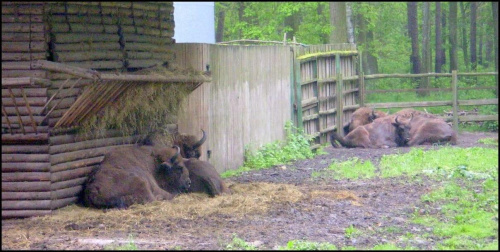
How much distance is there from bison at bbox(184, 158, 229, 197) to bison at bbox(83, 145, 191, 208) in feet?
0.71

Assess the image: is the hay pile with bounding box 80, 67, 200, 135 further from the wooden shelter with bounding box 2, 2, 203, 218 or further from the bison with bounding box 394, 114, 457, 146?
the bison with bounding box 394, 114, 457, 146

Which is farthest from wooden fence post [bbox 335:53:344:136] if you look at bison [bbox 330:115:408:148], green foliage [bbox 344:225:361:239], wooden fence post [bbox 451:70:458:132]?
green foliage [bbox 344:225:361:239]

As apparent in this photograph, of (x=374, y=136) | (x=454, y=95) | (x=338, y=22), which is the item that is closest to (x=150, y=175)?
(x=338, y=22)

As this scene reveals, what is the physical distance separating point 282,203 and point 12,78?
4322mm

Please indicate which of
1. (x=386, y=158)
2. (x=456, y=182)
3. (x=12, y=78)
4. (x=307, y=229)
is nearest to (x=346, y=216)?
(x=307, y=229)

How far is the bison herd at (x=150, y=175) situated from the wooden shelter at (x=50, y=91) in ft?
1.42

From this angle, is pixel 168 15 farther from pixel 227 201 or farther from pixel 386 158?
pixel 386 158

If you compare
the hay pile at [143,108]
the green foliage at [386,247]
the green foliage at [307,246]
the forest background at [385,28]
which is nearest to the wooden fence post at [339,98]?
the forest background at [385,28]

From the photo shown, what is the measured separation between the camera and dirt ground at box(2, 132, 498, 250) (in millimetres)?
8289

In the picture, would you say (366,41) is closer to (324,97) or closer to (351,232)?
(324,97)

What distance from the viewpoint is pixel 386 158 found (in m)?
17.0

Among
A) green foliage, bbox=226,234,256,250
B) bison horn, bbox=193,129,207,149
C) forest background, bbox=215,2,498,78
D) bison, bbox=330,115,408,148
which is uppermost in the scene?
forest background, bbox=215,2,498,78

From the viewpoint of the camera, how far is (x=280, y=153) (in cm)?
1758

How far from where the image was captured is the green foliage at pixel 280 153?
16469mm
